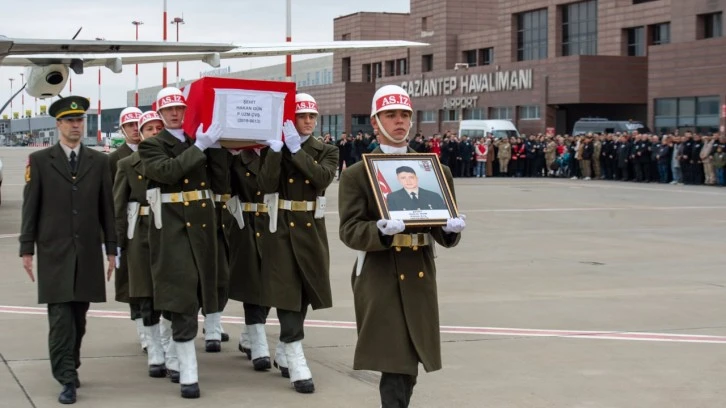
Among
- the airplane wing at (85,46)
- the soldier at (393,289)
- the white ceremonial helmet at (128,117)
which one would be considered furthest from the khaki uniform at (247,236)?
the airplane wing at (85,46)

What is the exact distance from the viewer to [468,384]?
768cm

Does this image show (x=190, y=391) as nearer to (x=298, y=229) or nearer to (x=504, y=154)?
(x=298, y=229)

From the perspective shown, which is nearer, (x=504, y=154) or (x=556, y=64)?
(x=504, y=154)

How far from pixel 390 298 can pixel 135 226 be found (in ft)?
10.4

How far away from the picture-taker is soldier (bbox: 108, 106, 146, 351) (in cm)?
877

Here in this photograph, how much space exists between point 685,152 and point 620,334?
29.0 m

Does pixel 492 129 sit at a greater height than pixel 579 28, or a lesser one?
lesser

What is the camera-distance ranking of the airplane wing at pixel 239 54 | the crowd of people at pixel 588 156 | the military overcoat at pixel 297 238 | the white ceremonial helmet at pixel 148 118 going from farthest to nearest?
the crowd of people at pixel 588 156
the airplane wing at pixel 239 54
the white ceremonial helmet at pixel 148 118
the military overcoat at pixel 297 238

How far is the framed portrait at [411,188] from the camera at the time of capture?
5625mm

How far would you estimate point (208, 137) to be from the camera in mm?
7336

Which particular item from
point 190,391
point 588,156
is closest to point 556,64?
point 588,156

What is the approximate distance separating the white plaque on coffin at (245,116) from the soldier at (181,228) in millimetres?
125

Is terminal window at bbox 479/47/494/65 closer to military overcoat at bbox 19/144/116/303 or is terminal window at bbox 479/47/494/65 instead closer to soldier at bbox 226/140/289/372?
soldier at bbox 226/140/289/372

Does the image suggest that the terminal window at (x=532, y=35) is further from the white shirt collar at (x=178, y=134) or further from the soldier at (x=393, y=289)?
the soldier at (x=393, y=289)
